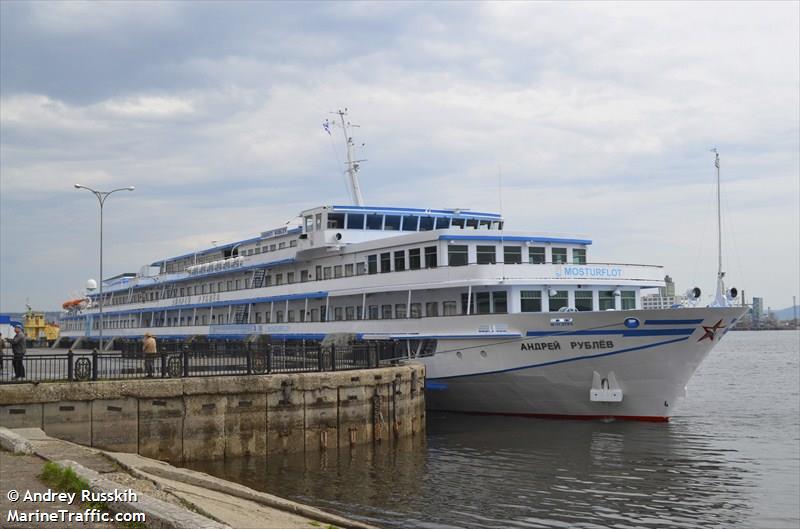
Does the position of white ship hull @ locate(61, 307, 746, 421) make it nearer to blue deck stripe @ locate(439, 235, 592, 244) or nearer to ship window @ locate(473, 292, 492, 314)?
ship window @ locate(473, 292, 492, 314)

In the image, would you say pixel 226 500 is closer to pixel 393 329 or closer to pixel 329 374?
pixel 329 374

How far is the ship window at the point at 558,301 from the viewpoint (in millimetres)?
29516

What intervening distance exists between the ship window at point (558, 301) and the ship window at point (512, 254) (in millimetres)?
2062

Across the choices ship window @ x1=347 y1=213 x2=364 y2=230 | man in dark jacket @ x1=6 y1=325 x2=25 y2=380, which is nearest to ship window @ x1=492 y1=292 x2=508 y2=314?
ship window @ x1=347 y1=213 x2=364 y2=230

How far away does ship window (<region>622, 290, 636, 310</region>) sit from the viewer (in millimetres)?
30906

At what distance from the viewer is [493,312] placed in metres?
29.0

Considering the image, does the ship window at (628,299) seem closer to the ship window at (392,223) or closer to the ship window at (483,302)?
the ship window at (483,302)

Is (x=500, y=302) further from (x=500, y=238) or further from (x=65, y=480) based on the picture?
(x=65, y=480)

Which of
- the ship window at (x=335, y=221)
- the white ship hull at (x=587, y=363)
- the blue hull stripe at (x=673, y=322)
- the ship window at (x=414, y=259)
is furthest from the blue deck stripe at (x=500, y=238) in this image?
the ship window at (x=335, y=221)

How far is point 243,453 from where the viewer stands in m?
21.2

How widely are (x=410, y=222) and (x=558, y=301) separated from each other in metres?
10.8

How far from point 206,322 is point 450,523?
119ft

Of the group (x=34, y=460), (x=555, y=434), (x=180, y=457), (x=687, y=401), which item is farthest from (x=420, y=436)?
(x=687, y=401)

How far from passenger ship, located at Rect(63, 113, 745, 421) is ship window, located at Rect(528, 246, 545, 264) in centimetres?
4
